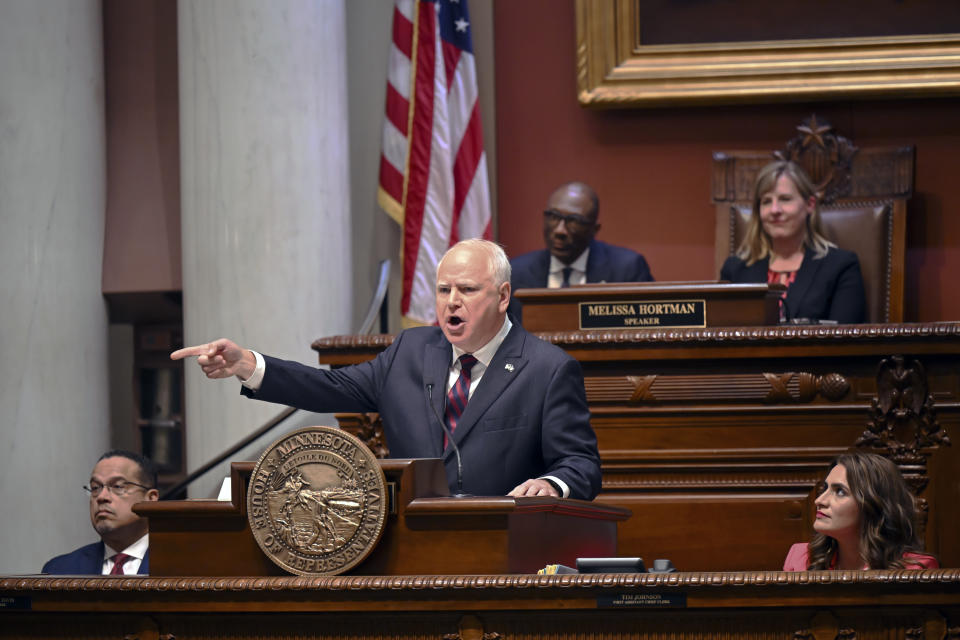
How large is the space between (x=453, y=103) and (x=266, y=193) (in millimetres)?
Answer: 1392

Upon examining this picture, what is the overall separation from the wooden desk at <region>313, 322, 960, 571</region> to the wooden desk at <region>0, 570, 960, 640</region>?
1.90 metres

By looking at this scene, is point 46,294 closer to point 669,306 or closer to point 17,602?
point 669,306

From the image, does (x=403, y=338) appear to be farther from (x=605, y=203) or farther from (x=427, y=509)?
(x=605, y=203)

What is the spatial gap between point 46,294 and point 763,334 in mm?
3448

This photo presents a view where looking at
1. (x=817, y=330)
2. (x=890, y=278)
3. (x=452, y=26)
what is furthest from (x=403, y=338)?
(x=452, y=26)

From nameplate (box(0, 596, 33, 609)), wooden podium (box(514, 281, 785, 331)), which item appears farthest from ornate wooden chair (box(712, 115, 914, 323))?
nameplate (box(0, 596, 33, 609))

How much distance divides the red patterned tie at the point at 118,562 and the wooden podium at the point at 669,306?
5.56ft

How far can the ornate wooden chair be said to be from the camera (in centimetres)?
578

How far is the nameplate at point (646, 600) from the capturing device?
2.24m

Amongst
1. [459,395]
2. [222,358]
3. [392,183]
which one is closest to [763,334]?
[459,395]

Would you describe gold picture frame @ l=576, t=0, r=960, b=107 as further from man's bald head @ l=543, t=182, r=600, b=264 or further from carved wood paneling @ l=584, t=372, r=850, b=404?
carved wood paneling @ l=584, t=372, r=850, b=404

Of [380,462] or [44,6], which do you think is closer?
[380,462]

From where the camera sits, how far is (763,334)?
4.13 metres

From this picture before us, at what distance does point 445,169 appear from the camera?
6555mm
